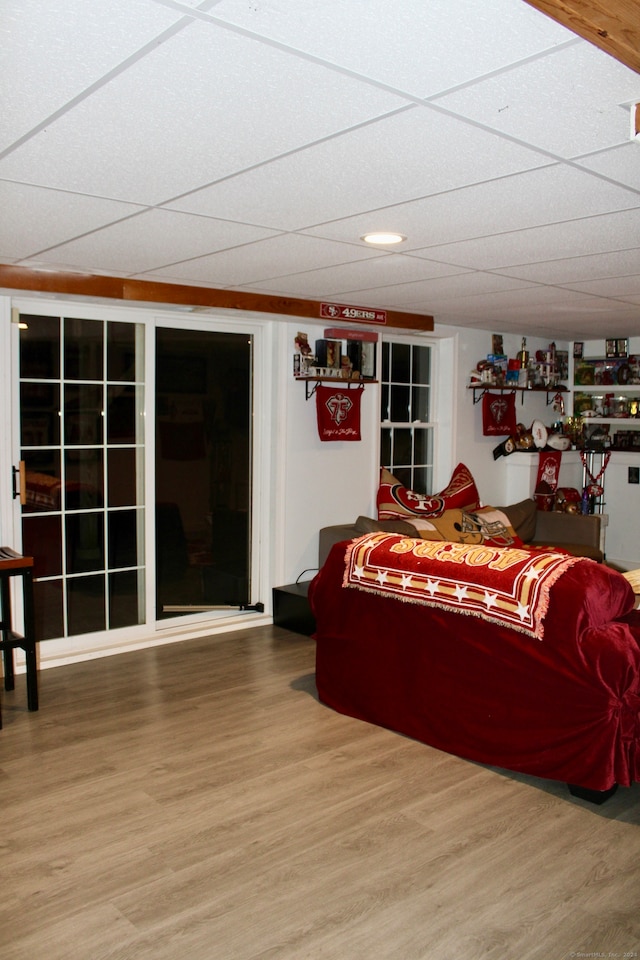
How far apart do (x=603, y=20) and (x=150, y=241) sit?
2.47 m

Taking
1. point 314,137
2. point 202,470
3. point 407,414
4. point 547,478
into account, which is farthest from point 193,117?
point 547,478

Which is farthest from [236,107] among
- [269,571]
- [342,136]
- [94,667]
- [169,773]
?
[269,571]

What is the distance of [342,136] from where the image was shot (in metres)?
2.20

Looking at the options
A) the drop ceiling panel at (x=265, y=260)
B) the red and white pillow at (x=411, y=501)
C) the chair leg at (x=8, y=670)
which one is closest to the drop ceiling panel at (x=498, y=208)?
the drop ceiling panel at (x=265, y=260)

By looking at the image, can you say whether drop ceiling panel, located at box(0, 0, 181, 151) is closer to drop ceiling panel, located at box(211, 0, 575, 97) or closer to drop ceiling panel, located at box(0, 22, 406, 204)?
drop ceiling panel, located at box(0, 22, 406, 204)

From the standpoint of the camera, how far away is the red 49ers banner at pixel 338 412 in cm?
584

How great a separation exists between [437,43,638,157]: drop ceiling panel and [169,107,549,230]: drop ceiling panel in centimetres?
9

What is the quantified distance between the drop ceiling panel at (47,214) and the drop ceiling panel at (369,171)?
0.31 meters

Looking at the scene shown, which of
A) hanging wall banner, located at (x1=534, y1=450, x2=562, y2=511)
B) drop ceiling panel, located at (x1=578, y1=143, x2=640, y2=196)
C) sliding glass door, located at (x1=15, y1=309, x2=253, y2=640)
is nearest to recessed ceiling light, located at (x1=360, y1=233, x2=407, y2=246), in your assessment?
drop ceiling panel, located at (x1=578, y1=143, x2=640, y2=196)

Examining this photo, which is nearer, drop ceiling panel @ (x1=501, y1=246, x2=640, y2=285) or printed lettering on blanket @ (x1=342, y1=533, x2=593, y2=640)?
printed lettering on blanket @ (x1=342, y1=533, x2=593, y2=640)

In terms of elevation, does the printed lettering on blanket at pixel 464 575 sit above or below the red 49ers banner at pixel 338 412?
below

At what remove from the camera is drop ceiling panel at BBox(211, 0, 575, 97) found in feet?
5.01

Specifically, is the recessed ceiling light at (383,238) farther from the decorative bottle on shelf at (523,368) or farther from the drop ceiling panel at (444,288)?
the decorative bottle on shelf at (523,368)

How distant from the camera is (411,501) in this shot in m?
6.25
